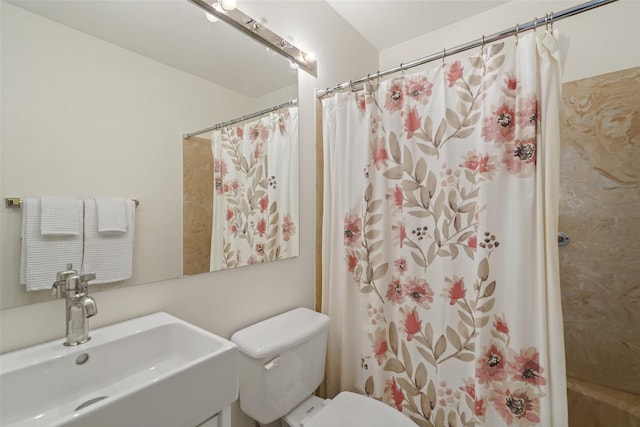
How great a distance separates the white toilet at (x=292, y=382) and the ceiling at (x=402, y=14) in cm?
184

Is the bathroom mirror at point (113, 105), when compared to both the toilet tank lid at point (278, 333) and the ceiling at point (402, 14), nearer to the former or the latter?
the toilet tank lid at point (278, 333)

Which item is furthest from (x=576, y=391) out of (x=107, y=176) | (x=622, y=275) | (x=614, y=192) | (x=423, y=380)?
(x=107, y=176)

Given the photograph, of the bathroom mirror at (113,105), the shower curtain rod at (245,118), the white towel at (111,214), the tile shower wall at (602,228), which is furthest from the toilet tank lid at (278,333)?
the tile shower wall at (602,228)

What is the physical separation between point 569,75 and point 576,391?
176 cm

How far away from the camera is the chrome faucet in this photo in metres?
0.72

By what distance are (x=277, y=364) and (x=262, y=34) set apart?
143 cm

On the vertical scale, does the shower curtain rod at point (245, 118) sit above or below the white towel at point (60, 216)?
above

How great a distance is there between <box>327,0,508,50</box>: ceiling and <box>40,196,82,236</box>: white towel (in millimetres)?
1723

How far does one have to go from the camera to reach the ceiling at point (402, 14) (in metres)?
1.69

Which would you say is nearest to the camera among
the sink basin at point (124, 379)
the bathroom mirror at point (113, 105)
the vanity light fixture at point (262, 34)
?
the sink basin at point (124, 379)

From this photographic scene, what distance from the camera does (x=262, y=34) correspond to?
4.21 ft

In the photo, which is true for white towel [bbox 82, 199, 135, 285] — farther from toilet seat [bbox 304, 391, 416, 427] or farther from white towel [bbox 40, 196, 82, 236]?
toilet seat [bbox 304, 391, 416, 427]

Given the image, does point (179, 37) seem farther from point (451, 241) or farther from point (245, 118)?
point (451, 241)

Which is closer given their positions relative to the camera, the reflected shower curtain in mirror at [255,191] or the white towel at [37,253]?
the white towel at [37,253]
